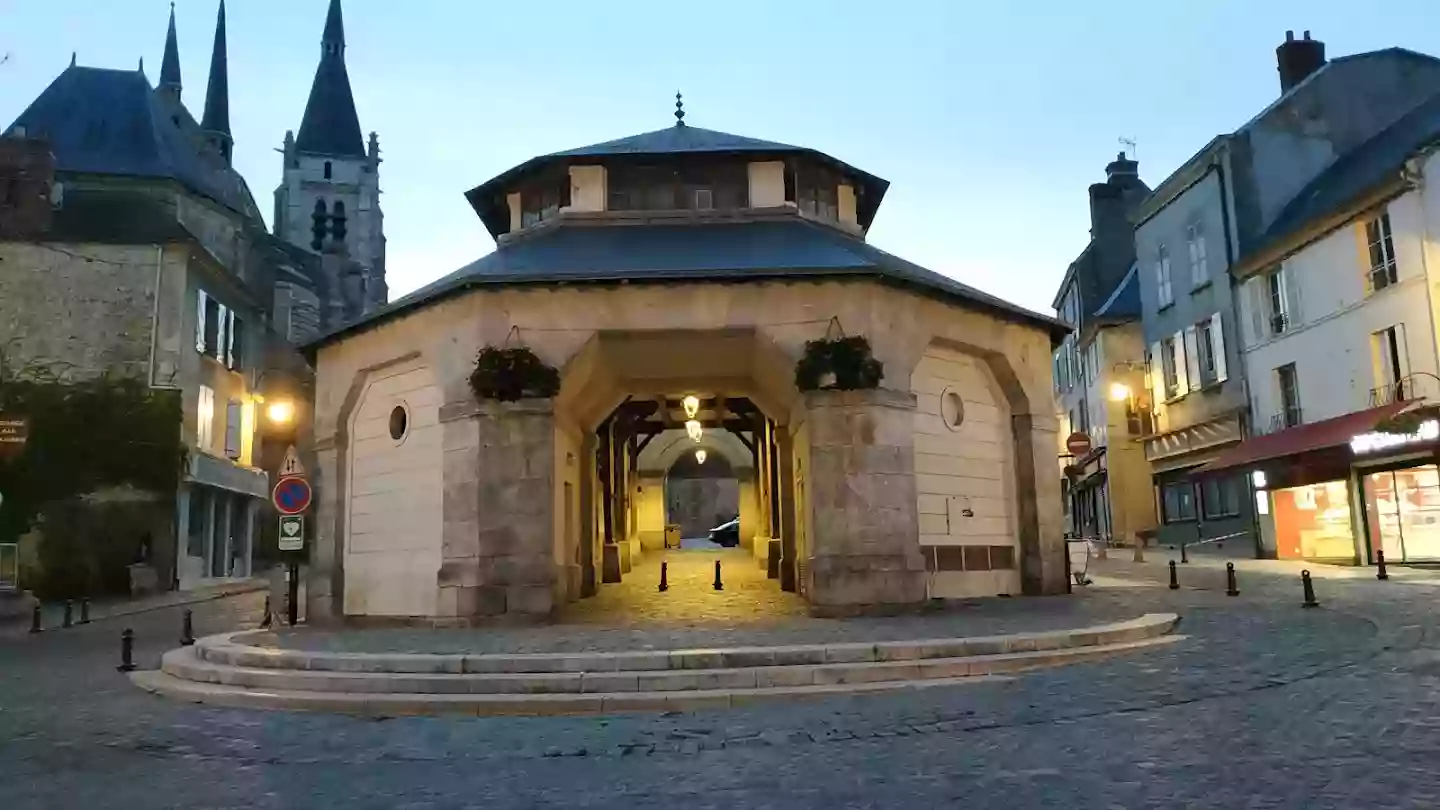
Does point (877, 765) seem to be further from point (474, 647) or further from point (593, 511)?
point (593, 511)

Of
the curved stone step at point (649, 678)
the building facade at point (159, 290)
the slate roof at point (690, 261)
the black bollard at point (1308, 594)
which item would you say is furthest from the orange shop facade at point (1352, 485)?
the building facade at point (159, 290)

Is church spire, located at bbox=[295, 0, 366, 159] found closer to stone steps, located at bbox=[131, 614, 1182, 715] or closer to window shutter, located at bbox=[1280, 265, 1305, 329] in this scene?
window shutter, located at bbox=[1280, 265, 1305, 329]

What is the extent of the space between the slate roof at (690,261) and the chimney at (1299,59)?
1855 centimetres

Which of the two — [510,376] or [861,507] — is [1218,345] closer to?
[861,507]

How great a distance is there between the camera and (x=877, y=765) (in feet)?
22.1

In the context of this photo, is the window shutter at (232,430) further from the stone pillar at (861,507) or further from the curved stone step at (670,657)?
the stone pillar at (861,507)

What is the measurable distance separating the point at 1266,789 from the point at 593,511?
16362mm

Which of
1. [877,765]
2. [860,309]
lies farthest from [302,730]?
[860,309]

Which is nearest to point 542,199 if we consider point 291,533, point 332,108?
point 291,533

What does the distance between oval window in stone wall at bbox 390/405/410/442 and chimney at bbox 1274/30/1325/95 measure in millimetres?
28736

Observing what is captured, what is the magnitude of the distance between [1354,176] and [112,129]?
38888mm

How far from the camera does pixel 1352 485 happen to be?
78.7 ft

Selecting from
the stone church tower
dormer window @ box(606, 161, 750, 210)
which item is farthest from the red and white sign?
the stone church tower

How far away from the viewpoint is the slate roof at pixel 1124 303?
39.1 meters
